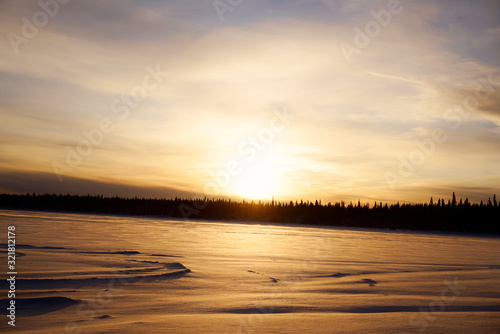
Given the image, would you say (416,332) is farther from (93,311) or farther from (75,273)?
(75,273)

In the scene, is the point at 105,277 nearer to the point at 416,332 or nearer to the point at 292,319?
the point at 292,319

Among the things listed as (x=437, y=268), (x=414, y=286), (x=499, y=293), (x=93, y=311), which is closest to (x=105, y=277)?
(x=93, y=311)

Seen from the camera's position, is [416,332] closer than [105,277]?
Yes

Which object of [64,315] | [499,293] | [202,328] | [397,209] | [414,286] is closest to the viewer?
[202,328]

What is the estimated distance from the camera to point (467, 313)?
7.88m

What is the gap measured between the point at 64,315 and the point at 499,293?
34.4 feet

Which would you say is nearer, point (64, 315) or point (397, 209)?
point (64, 315)

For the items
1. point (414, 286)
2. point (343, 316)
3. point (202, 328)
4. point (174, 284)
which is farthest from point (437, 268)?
point (202, 328)

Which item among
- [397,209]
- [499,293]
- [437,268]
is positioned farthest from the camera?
[397,209]

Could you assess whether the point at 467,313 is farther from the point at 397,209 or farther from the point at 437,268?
the point at 397,209

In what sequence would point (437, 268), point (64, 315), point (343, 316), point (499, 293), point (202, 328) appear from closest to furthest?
point (202, 328) → point (64, 315) → point (343, 316) → point (499, 293) → point (437, 268)

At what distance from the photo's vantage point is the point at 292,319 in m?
7.16

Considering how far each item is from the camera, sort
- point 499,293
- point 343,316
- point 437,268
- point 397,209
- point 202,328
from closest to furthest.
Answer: point 202,328 → point 343,316 → point 499,293 → point 437,268 → point 397,209

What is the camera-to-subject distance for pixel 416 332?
6.48 metres
